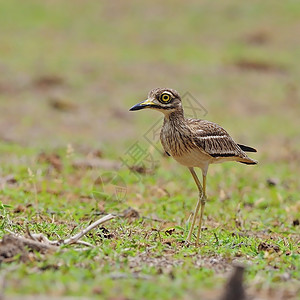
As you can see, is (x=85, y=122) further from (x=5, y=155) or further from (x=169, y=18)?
(x=169, y=18)

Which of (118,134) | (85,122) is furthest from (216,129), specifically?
(85,122)

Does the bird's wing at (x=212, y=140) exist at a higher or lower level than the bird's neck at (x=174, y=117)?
lower

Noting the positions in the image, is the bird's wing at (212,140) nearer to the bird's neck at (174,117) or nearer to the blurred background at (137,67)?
the bird's neck at (174,117)

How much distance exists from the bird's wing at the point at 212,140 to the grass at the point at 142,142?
72 cm

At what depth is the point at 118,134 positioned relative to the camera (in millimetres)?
11859

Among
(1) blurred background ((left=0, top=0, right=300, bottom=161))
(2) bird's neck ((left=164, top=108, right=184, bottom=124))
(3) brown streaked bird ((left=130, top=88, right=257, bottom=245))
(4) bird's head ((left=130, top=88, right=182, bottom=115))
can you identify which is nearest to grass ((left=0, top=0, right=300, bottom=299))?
(1) blurred background ((left=0, top=0, right=300, bottom=161))

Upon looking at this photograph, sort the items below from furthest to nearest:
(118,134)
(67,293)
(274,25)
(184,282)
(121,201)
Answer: (274,25), (118,134), (121,201), (184,282), (67,293)

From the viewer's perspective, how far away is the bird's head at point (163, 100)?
181 inches

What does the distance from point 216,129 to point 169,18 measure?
20.3 metres

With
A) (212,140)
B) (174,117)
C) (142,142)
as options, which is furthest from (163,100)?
(142,142)

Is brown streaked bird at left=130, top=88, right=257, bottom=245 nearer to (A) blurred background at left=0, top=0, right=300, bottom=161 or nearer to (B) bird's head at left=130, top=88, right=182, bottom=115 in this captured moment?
(B) bird's head at left=130, top=88, right=182, bottom=115

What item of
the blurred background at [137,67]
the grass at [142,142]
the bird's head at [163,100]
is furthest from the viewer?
the blurred background at [137,67]

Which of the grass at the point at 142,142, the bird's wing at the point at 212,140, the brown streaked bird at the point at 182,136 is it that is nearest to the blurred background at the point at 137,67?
the grass at the point at 142,142

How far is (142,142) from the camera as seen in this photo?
10836 mm
